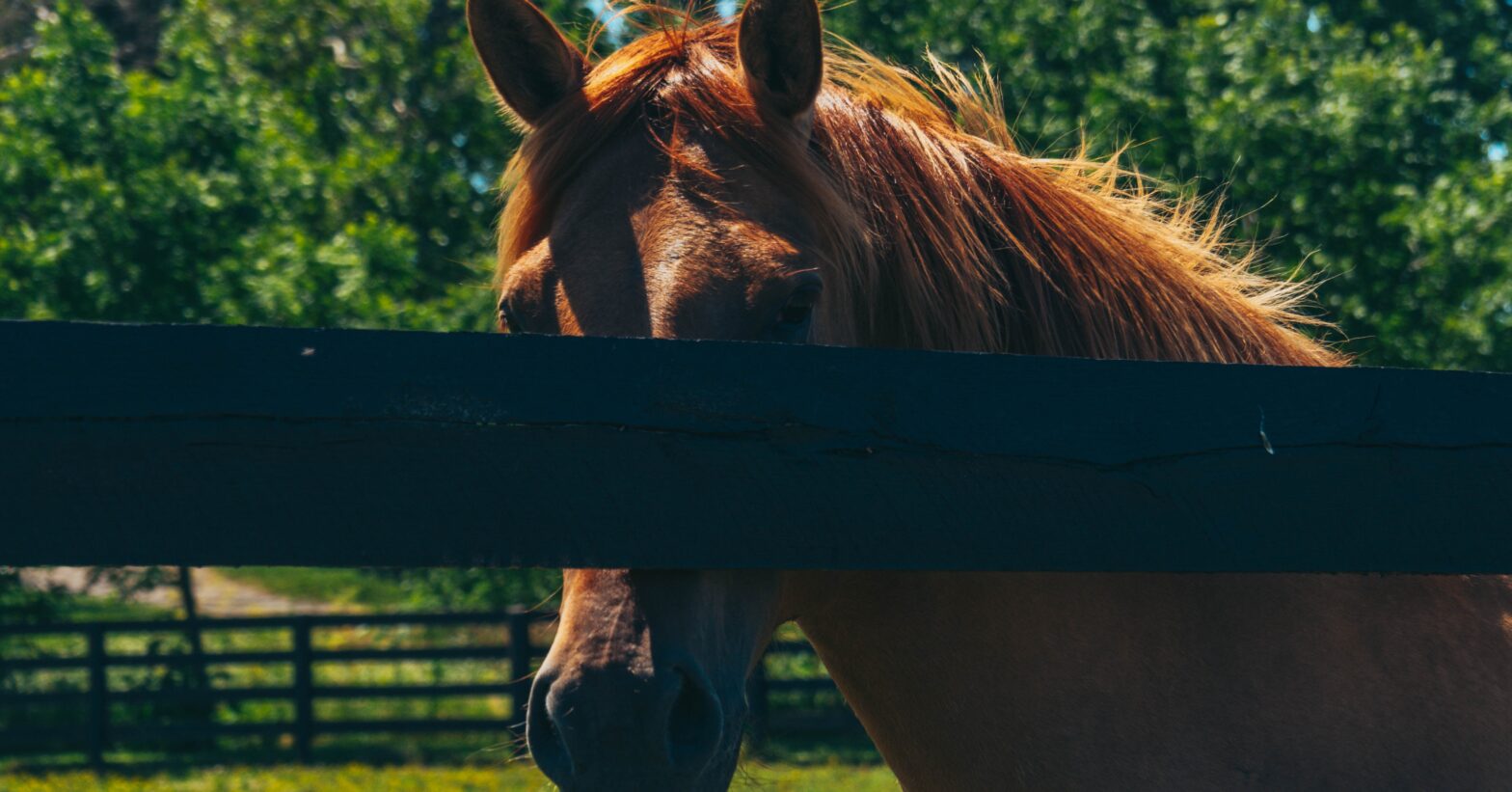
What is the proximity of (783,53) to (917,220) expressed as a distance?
0.34 meters

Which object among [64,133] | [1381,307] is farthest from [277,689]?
[1381,307]

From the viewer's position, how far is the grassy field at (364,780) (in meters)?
9.88

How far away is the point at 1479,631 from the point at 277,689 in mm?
12229

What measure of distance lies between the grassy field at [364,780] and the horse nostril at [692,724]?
8.02 metres

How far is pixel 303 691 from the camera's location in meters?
12.5

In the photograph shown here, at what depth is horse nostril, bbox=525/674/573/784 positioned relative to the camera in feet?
5.03

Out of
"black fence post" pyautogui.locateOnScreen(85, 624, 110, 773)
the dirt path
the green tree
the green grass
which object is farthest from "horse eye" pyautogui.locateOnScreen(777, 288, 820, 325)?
the dirt path

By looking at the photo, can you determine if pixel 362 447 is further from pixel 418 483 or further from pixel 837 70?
pixel 837 70

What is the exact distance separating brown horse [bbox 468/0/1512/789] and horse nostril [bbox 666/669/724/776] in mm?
58

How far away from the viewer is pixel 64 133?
12.9 meters

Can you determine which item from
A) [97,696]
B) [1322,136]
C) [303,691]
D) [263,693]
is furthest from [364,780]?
[1322,136]

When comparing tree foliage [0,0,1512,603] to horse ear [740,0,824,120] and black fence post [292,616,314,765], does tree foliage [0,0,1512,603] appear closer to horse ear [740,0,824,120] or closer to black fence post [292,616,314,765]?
black fence post [292,616,314,765]

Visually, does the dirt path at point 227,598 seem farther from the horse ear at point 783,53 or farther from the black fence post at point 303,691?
the horse ear at point 783,53

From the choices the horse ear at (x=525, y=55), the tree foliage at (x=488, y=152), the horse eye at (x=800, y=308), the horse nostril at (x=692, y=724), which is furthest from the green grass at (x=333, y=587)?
the horse nostril at (x=692, y=724)
